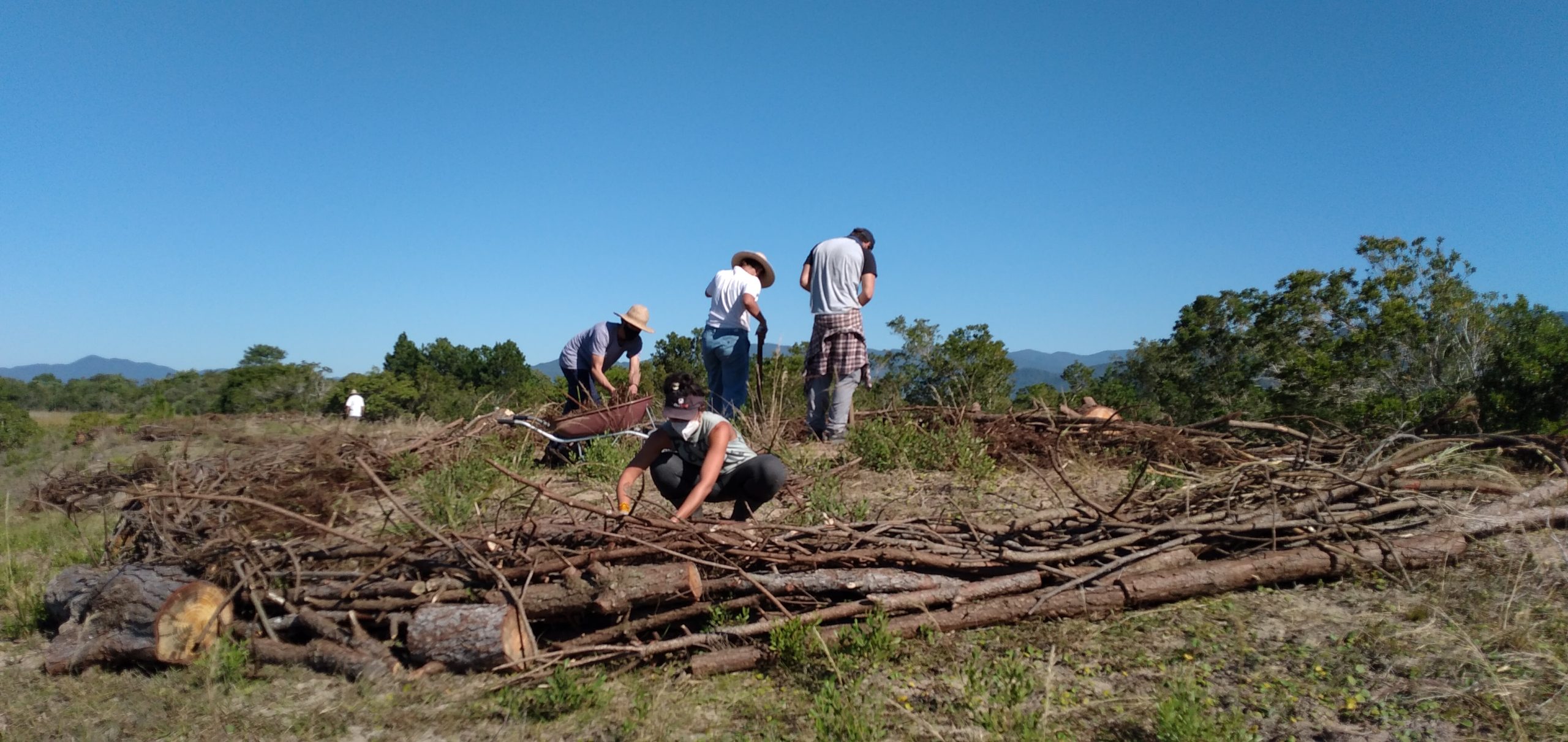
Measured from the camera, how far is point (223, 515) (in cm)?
423

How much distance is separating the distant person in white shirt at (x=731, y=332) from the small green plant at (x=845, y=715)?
3.85 meters

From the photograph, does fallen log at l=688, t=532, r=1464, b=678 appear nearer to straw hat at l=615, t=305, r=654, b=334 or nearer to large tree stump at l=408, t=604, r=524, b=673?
large tree stump at l=408, t=604, r=524, b=673

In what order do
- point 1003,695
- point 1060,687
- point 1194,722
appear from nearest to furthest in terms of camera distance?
point 1194,722, point 1003,695, point 1060,687

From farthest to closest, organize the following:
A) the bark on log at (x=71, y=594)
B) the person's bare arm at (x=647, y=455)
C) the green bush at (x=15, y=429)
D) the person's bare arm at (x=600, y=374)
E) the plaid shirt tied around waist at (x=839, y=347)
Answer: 1. the green bush at (x=15, y=429)
2. the person's bare arm at (x=600, y=374)
3. the plaid shirt tied around waist at (x=839, y=347)
4. the person's bare arm at (x=647, y=455)
5. the bark on log at (x=71, y=594)

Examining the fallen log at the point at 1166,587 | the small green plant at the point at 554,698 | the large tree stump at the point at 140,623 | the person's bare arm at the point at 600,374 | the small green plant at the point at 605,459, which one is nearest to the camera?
the small green plant at the point at 554,698

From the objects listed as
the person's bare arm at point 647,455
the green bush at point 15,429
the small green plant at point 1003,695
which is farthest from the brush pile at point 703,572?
the green bush at point 15,429

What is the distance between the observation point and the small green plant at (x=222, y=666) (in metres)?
3.16

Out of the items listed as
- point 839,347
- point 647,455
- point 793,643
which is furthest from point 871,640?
point 839,347

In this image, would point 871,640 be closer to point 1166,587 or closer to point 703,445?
point 1166,587

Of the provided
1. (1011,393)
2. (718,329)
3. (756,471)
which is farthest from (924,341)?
(756,471)

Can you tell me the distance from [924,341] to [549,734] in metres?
8.93

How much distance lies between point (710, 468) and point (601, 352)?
3.05 meters

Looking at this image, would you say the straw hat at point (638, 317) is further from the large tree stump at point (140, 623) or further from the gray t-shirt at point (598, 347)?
the large tree stump at point (140, 623)

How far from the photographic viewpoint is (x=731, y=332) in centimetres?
655
